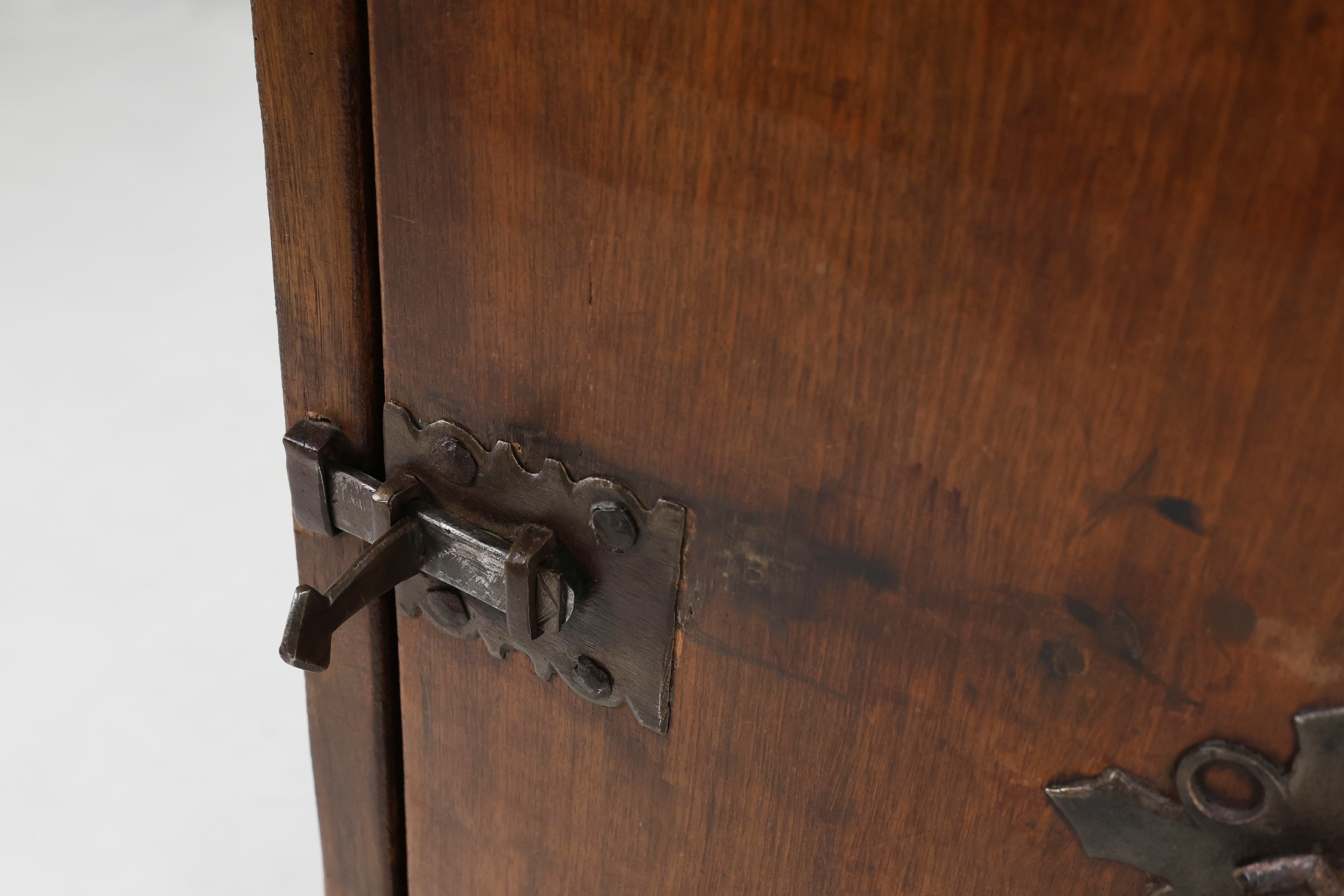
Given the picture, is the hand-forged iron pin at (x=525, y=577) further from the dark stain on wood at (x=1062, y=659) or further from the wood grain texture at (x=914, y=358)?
the dark stain on wood at (x=1062, y=659)

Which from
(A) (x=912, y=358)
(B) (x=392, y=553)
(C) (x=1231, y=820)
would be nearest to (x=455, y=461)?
(B) (x=392, y=553)

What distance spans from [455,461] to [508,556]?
61 mm

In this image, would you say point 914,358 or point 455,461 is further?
point 455,461

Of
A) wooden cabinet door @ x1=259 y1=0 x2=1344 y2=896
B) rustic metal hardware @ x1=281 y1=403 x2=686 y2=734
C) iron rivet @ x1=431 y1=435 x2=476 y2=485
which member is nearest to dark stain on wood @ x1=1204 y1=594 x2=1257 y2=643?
wooden cabinet door @ x1=259 y1=0 x2=1344 y2=896

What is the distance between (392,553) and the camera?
50 centimetres

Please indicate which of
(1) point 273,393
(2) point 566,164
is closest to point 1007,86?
(2) point 566,164

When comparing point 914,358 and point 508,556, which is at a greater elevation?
point 914,358

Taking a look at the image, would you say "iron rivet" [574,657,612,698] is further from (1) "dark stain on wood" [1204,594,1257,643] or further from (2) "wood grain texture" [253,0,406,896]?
(1) "dark stain on wood" [1204,594,1257,643]

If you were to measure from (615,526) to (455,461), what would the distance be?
85 millimetres

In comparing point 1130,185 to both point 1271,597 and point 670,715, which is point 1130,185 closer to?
point 1271,597

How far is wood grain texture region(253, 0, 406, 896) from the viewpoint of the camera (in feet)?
1.52

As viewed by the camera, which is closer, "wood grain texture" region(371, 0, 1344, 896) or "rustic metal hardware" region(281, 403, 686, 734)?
"wood grain texture" region(371, 0, 1344, 896)

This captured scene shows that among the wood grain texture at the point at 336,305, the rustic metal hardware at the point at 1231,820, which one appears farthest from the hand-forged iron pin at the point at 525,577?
the rustic metal hardware at the point at 1231,820

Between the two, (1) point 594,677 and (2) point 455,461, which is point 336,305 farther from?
(1) point 594,677
